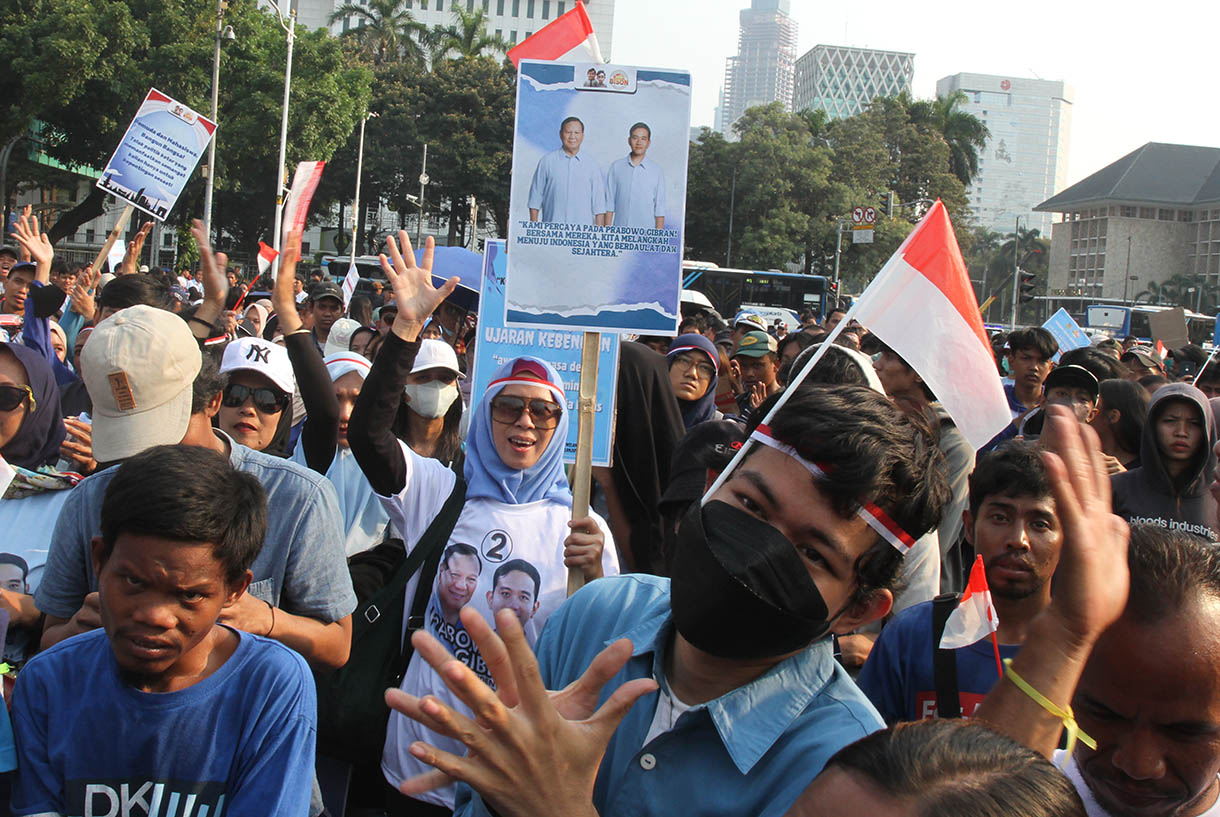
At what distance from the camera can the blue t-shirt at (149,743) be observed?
7.06 ft

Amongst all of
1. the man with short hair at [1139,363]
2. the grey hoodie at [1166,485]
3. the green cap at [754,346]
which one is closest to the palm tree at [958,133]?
the man with short hair at [1139,363]

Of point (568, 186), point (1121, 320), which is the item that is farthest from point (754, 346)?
point (1121, 320)

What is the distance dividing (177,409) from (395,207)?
52369mm

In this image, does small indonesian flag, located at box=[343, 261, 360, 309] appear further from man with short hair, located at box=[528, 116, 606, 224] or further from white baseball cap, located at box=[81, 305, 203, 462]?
white baseball cap, located at box=[81, 305, 203, 462]

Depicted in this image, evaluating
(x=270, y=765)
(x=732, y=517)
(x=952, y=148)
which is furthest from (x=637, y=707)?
(x=952, y=148)

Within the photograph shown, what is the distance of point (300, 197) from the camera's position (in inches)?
286

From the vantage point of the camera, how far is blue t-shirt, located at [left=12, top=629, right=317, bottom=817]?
7.06 feet

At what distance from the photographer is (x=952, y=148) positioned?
2440 inches

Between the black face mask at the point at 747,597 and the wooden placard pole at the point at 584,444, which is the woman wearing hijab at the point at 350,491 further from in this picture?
the black face mask at the point at 747,597

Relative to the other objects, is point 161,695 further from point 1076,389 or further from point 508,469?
point 1076,389

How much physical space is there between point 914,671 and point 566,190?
6.80 ft

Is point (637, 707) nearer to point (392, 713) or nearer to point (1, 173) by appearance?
point (392, 713)

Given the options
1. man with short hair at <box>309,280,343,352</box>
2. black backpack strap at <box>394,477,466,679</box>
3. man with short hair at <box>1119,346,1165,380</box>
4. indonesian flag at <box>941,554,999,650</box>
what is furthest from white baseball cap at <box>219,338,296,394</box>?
man with short hair at <box>1119,346,1165,380</box>

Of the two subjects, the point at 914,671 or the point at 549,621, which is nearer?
the point at 549,621
